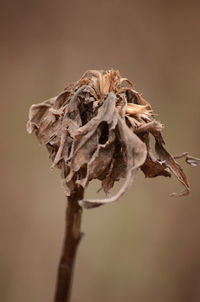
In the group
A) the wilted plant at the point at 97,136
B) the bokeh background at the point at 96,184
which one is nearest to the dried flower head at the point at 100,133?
the wilted plant at the point at 97,136

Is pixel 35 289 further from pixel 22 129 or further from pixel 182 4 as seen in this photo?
pixel 182 4

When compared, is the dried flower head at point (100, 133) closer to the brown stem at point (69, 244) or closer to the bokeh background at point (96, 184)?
the brown stem at point (69, 244)

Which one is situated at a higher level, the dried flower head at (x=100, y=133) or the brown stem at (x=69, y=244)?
the dried flower head at (x=100, y=133)

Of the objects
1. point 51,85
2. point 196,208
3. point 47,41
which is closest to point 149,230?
point 196,208

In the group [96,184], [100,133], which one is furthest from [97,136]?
[96,184]

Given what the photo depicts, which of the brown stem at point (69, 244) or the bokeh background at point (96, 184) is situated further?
the bokeh background at point (96, 184)

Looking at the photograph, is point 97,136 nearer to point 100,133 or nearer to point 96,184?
point 100,133

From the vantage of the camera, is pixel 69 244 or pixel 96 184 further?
pixel 96 184
